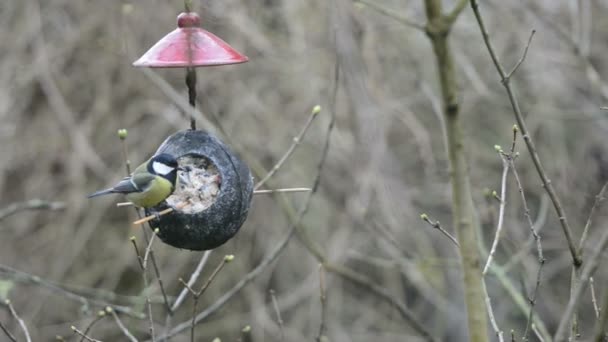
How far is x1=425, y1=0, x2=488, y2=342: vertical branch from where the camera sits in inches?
77.4

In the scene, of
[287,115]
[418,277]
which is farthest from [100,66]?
[418,277]

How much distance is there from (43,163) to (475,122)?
340 cm

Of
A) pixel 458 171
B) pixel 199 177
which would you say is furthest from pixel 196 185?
pixel 458 171

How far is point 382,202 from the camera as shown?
5.33 m

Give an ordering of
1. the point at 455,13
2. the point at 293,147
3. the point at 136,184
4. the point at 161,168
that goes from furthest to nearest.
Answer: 1. the point at 293,147
2. the point at 136,184
3. the point at 161,168
4. the point at 455,13

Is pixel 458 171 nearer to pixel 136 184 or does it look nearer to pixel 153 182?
pixel 153 182

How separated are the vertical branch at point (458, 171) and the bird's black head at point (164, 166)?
3.31 feet

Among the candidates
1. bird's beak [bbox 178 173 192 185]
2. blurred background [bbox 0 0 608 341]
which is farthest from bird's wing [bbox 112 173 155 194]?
blurred background [bbox 0 0 608 341]

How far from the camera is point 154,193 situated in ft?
8.91

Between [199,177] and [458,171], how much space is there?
3.66 ft

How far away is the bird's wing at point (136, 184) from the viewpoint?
271 centimetres

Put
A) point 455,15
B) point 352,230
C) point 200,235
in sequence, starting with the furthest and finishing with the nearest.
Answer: point 352,230 < point 200,235 < point 455,15

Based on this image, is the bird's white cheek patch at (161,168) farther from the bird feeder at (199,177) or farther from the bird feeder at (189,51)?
the bird feeder at (189,51)

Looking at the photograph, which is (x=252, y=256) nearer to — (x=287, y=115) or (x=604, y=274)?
(x=287, y=115)
